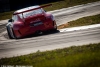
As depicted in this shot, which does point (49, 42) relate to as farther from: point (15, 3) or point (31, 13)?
point (15, 3)

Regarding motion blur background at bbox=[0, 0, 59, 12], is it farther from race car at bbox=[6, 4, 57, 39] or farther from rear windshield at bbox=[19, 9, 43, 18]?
race car at bbox=[6, 4, 57, 39]

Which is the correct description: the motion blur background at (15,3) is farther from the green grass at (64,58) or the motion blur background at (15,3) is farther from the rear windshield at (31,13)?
the green grass at (64,58)

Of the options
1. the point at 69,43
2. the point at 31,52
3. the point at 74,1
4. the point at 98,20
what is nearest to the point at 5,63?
the point at 31,52

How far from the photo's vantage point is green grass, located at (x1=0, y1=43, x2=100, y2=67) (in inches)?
239

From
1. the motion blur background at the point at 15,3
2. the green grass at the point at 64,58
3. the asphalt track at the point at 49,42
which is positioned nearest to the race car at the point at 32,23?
the asphalt track at the point at 49,42

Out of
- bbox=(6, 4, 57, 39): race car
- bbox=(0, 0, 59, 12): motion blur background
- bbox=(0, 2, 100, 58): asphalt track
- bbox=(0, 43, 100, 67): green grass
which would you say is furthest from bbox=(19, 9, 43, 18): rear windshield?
bbox=(0, 0, 59, 12): motion blur background

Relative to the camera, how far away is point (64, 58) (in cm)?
673

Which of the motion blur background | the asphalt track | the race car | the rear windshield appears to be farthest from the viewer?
the motion blur background

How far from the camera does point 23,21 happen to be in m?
11.3

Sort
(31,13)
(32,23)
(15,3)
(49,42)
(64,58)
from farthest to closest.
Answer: (15,3), (31,13), (32,23), (49,42), (64,58)

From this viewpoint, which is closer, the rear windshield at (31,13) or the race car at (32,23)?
the race car at (32,23)

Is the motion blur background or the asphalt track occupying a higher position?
the asphalt track

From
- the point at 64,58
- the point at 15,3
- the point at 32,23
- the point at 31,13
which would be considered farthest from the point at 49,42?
the point at 15,3

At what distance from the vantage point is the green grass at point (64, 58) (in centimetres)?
607
